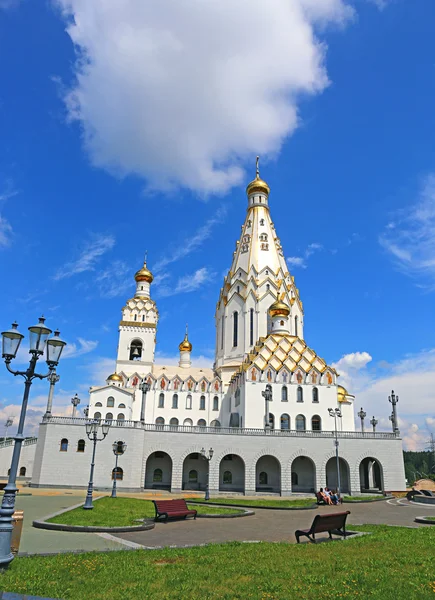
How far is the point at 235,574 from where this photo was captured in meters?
7.12

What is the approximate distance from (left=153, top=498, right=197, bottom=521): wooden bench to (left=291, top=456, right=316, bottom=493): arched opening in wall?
23576mm

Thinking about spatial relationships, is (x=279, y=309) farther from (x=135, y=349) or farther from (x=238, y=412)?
(x=135, y=349)

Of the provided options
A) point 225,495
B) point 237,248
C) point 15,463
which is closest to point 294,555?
point 15,463

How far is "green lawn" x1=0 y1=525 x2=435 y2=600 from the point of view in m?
6.09

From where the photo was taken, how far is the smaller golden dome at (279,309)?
1880 inches

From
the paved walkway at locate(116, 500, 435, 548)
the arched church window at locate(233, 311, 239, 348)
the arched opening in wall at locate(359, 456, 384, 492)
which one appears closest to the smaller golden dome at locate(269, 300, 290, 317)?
the arched church window at locate(233, 311, 239, 348)

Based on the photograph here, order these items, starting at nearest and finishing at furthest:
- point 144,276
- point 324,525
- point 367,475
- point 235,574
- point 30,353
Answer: point 235,574 → point 30,353 → point 324,525 → point 367,475 → point 144,276

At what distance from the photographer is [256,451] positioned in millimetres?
35062

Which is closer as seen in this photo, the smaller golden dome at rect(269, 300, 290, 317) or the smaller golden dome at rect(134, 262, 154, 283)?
the smaller golden dome at rect(269, 300, 290, 317)

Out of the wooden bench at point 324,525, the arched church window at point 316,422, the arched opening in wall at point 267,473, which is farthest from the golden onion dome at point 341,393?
the wooden bench at point 324,525

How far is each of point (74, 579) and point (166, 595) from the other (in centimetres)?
167

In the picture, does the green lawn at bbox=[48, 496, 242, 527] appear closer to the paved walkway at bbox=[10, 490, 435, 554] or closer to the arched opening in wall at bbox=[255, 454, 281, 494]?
the paved walkway at bbox=[10, 490, 435, 554]

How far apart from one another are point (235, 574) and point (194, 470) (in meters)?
32.4

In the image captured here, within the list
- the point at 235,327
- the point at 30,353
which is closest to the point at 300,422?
the point at 235,327
